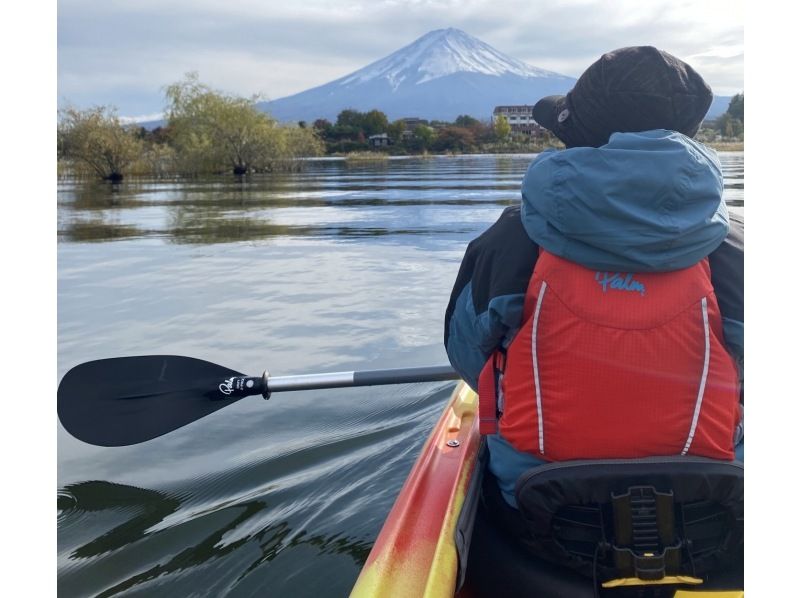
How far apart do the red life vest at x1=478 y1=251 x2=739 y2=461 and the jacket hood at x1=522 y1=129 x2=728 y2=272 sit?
0.05m

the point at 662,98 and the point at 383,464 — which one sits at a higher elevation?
the point at 662,98

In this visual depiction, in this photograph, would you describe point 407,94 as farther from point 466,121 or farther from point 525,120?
point 525,120

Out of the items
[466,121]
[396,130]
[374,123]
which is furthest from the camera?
[374,123]

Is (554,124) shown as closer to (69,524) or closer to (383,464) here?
(383,464)

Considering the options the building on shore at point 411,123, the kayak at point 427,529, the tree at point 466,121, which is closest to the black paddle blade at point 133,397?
the kayak at point 427,529

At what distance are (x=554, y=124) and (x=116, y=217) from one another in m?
13.8

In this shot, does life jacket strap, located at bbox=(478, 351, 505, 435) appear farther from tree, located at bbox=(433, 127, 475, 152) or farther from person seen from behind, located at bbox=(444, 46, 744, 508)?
tree, located at bbox=(433, 127, 475, 152)

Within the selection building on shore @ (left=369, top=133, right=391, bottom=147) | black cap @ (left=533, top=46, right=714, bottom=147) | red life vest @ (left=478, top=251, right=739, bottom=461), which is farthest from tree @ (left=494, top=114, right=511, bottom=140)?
building on shore @ (left=369, top=133, right=391, bottom=147)

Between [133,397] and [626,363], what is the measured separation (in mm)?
2378

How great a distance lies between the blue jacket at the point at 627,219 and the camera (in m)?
1.46

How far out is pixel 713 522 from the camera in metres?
1.56

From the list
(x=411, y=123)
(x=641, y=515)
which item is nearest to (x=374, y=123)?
(x=411, y=123)

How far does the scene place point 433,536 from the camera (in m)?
1.93
